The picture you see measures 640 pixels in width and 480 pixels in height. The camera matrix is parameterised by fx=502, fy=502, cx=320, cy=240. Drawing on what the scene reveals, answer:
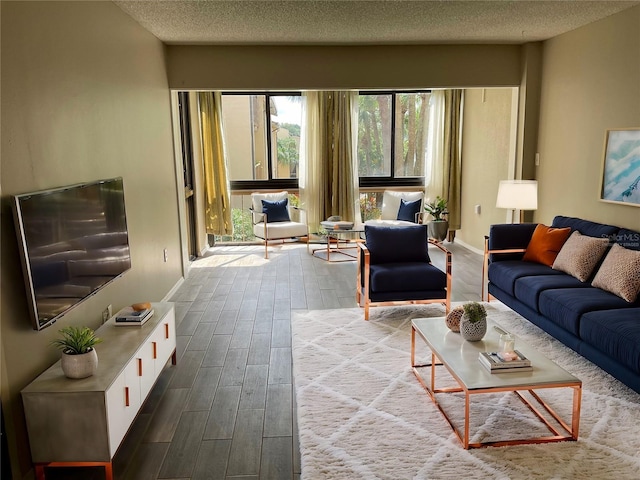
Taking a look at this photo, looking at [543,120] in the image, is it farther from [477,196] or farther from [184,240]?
[184,240]

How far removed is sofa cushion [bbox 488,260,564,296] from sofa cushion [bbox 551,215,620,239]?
442mm

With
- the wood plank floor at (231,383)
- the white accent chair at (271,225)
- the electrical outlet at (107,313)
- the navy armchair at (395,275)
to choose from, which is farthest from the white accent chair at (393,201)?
the electrical outlet at (107,313)

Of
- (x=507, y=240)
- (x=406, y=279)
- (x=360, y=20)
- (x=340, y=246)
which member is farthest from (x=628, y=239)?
(x=340, y=246)

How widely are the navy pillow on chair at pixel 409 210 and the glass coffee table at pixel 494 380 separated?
4389 mm

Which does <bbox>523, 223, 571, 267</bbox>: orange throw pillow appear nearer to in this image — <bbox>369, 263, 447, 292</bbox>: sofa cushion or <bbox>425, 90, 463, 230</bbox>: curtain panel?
<bbox>369, 263, 447, 292</bbox>: sofa cushion

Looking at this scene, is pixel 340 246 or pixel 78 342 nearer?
pixel 78 342

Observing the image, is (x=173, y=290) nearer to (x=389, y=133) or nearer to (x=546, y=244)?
(x=546, y=244)

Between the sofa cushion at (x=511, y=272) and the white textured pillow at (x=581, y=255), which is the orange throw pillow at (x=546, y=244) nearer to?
the sofa cushion at (x=511, y=272)

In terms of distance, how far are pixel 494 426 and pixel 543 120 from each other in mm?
3972

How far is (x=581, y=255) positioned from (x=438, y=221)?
11.9 feet

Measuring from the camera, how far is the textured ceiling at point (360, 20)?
157 inches

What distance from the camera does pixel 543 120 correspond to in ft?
18.2

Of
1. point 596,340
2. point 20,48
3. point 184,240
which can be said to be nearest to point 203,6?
point 20,48

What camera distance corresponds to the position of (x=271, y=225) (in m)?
7.31
